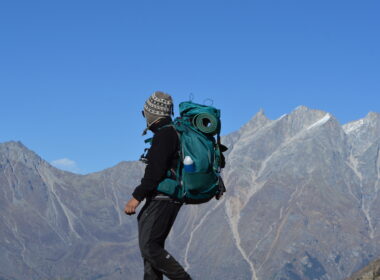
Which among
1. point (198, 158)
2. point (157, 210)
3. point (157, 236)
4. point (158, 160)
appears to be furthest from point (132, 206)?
point (198, 158)

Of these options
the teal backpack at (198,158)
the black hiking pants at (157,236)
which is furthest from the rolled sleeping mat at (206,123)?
the black hiking pants at (157,236)

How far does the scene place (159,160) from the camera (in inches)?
476

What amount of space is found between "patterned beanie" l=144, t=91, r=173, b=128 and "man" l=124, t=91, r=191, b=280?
40 centimetres

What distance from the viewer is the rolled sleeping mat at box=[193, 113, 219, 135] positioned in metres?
12.4

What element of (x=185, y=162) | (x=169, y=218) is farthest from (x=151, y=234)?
(x=185, y=162)

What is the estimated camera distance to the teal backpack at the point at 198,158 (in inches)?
477

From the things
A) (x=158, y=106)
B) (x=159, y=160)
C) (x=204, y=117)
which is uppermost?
(x=158, y=106)

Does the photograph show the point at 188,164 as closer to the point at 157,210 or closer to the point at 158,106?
the point at 157,210

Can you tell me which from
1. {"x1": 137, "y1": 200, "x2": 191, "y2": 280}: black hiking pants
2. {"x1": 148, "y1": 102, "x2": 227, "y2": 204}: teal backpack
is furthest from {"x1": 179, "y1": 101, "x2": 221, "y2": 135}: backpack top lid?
{"x1": 137, "y1": 200, "x2": 191, "y2": 280}: black hiking pants

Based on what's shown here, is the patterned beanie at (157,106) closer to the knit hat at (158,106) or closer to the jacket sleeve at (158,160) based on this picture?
the knit hat at (158,106)

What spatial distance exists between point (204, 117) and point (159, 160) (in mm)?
1047

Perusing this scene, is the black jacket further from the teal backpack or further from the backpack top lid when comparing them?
the backpack top lid

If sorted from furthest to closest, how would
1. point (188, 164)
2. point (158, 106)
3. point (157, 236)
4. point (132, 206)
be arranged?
point (158, 106) → point (157, 236) → point (132, 206) → point (188, 164)

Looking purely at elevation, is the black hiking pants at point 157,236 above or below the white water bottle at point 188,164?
below
